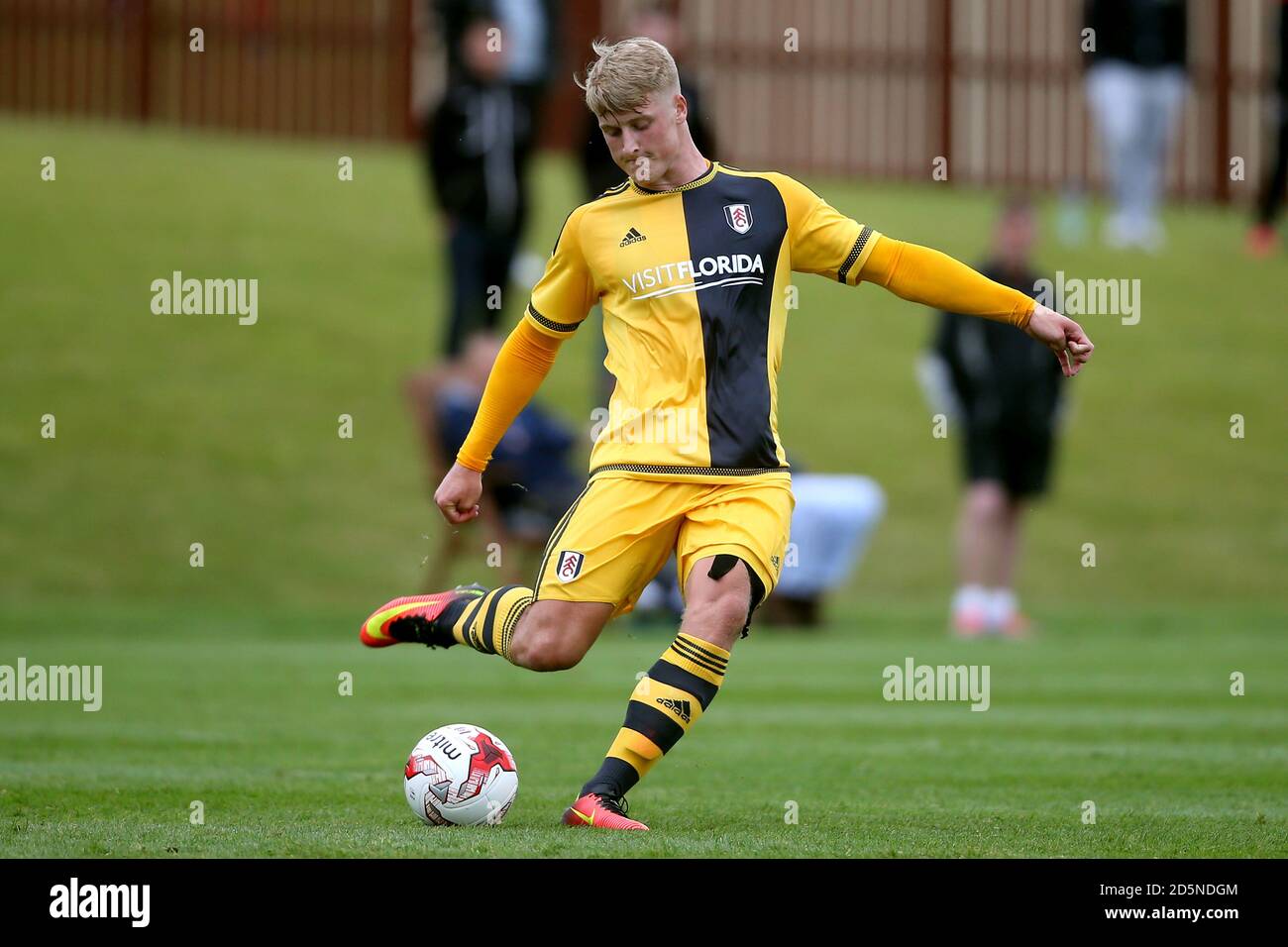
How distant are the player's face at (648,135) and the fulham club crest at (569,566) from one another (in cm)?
120

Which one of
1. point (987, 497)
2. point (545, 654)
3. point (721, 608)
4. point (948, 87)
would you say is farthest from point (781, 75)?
point (721, 608)

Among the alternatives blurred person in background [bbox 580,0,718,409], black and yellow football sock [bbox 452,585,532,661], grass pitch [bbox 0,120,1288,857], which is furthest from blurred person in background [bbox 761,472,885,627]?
black and yellow football sock [bbox 452,585,532,661]

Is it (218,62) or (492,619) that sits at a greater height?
(218,62)

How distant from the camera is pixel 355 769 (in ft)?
26.0

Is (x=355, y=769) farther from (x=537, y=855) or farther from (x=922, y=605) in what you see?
(x=922, y=605)

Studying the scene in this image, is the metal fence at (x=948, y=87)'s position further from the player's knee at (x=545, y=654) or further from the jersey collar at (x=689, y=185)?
the player's knee at (x=545, y=654)

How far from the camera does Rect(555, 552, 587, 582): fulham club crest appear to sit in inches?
258

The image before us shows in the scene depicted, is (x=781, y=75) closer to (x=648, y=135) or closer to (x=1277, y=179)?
(x=1277, y=179)

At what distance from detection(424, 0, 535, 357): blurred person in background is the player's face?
9.46m

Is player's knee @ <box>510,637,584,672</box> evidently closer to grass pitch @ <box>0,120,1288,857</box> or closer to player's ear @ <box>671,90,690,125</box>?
grass pitch @ <box>0,120,1288,857</box>

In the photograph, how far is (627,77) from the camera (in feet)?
20.7

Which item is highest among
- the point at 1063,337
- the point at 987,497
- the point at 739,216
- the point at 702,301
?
the point at 739,216

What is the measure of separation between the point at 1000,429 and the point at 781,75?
42.7 ft
